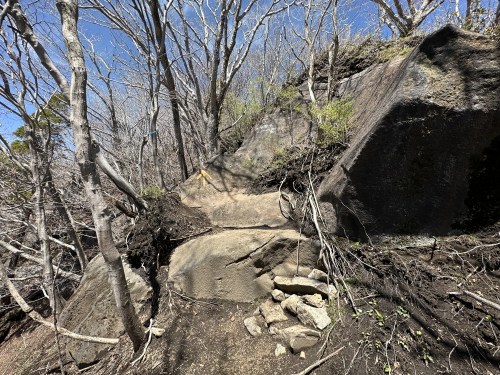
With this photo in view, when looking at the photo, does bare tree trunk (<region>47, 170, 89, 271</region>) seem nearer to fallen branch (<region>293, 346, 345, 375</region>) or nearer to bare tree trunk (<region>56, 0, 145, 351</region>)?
bare tree trunk (<region>56, 0, 145, 351</region>)

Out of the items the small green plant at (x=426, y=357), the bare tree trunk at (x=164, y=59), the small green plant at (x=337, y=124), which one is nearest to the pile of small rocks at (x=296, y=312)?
the small green plant at (x=426, y=357)

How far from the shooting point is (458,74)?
1944mm

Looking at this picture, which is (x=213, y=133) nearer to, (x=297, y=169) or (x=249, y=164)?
(x=249, y=164)

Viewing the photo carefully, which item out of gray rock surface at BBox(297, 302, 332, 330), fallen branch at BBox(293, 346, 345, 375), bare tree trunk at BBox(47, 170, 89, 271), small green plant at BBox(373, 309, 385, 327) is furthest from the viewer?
bare tree trunk at BBox(47, 170, 89, 271)

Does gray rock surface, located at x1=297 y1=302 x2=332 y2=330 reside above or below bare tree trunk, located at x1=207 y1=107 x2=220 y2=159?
below

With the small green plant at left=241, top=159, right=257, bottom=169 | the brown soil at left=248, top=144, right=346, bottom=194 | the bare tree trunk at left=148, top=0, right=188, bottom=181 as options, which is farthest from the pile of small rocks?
the bare tree trunk at left=148, top=0, right=188, bottom=181

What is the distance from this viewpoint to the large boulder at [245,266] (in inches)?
107

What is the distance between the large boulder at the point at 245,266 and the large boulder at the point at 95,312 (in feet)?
2.08

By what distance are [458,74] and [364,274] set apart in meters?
1.96

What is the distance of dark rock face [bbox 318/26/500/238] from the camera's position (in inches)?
75.3

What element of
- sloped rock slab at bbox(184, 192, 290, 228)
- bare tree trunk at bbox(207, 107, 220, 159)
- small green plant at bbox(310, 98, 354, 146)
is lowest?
sloped rock slab at bbox(184, 192, 290, 228)

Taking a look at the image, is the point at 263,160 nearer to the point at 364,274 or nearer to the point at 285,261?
the point at 285,261

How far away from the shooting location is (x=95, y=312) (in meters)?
2.98

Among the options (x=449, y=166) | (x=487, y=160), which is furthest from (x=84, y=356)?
(x=487, y=160)
